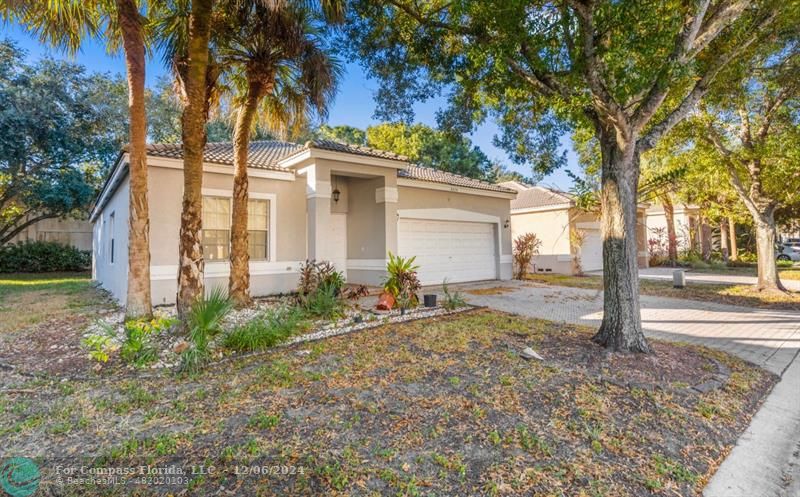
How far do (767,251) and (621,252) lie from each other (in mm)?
10227

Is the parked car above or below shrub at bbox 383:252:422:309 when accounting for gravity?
above

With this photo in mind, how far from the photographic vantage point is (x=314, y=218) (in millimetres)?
10336

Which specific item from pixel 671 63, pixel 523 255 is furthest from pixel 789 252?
pixel 671 63

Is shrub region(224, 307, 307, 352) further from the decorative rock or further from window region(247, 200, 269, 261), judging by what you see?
window region(247, 200, 269, 261)

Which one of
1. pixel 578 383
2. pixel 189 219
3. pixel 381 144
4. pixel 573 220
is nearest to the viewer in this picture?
pixel 578 383

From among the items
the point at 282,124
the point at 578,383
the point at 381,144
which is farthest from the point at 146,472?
the point at 381,144

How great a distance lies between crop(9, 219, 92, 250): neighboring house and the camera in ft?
70.7

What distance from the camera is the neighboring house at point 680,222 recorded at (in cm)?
2467

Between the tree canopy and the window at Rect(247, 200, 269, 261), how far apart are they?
15.7 meters

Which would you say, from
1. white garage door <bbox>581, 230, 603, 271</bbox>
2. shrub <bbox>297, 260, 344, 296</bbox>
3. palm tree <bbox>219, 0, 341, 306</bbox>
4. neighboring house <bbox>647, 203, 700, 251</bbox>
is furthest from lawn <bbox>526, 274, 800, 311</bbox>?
neighboring house <bbox>647, 203, 700, 251</bbox>

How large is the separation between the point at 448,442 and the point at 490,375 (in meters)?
1.65

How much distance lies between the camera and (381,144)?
28.5m

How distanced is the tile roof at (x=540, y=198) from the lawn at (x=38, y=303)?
1832 centimetres

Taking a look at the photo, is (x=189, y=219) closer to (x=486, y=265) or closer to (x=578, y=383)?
(x=578, y=383)
